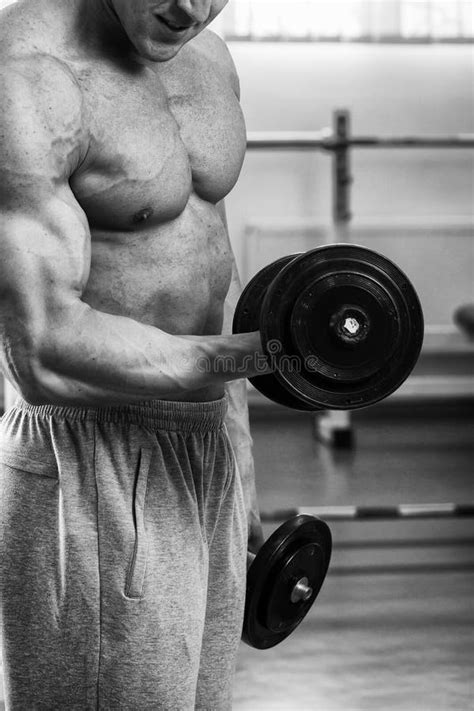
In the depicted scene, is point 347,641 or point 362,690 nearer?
point 362,690

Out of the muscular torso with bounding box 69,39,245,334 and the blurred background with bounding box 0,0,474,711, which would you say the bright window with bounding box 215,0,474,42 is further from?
the muscular torso with bounding box 69,39,245,334

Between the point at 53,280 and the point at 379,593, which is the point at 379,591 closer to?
the point at 379,593

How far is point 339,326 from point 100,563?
337 mm

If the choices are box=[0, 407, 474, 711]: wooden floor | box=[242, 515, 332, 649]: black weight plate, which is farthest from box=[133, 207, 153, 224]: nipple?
box=[0, 407, 474, 711]: wooden floor

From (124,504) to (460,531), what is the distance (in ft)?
7.09

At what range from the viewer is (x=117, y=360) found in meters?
0.88

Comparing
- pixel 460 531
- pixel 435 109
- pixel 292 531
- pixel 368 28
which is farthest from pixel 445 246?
pixel 292 531

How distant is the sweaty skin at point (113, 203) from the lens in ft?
2.83

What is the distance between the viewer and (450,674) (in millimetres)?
1988

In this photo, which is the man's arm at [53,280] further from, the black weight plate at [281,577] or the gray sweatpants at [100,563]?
the black weight plate at [281,577]

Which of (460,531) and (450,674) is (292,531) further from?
(460,531)

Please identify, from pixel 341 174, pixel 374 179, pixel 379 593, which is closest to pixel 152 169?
pixel 379 593

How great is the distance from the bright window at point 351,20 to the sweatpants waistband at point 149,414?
356 centimetres

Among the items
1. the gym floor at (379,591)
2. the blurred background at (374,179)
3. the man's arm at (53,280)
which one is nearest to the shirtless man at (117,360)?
the man's arm at (53,280)
